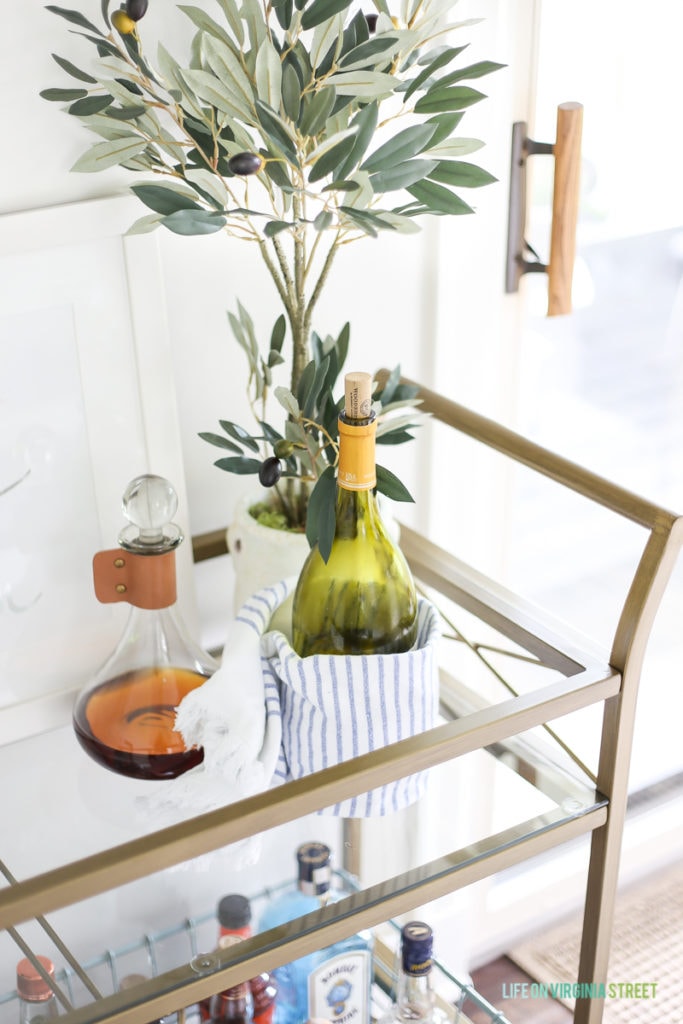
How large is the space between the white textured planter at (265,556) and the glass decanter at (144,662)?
70 mm

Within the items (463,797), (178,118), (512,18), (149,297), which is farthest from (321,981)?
(512,18)

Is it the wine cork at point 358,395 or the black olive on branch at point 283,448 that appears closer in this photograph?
the wine cork at point 358,395

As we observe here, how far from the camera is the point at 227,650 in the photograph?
82 cm

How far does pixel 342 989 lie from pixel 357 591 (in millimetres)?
410

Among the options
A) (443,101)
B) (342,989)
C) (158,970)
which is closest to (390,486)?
(443,101)

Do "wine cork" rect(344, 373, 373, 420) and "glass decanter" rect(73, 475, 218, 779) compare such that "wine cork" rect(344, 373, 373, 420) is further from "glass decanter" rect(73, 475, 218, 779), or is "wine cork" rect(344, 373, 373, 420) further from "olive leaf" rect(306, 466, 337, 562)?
"glass decanter" rect(73, 475, 218, 779)

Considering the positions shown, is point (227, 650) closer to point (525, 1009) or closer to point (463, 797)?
point (463, 797)

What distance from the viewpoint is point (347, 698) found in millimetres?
804

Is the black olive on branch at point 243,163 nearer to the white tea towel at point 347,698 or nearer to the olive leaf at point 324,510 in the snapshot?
the olive leaf at point 324,510

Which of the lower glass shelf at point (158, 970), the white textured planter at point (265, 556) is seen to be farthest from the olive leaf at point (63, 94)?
the lower glass shelf at point (158, 970)

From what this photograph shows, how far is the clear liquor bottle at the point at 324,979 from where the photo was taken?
3.26ft

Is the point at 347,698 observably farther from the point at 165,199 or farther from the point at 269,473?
the point at 165,199

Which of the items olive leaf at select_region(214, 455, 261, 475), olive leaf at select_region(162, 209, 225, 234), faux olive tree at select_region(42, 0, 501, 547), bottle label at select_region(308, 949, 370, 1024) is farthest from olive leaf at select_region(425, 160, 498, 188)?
bottle label at select_region(308, 949, 370, 1024)

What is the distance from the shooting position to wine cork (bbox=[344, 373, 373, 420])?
2.40ft
